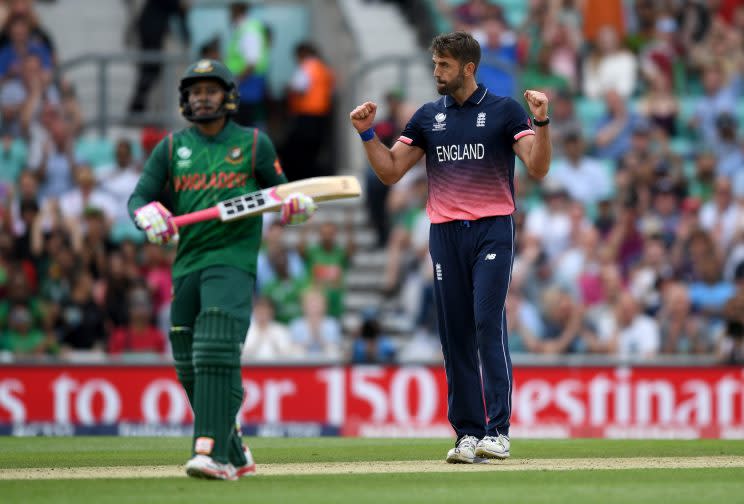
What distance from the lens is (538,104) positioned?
28.5 ft

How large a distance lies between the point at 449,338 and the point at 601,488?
6.02 ft

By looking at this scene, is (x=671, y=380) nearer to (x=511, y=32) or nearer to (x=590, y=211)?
(x=590, y=211)

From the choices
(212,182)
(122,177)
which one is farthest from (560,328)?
(212,182)

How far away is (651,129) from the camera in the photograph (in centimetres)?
1875

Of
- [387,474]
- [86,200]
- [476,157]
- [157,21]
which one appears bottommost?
[387,474]

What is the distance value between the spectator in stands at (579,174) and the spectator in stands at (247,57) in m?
3.66

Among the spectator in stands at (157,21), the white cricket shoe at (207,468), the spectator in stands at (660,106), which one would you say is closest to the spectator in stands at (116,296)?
the spectator in stands at (157,21)

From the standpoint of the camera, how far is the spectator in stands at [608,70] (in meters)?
19.4

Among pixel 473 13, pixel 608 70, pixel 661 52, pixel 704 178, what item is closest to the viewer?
pixel 704 178

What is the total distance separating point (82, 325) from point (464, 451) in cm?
760

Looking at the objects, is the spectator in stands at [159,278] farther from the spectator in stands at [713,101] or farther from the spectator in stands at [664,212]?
the spectator in stands at [713,101]

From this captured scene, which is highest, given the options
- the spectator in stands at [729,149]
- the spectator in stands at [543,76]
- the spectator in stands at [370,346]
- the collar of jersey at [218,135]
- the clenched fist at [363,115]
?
the spectator in stands at [543,76]

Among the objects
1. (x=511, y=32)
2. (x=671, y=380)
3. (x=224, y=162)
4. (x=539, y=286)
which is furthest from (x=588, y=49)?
(x=224, y=162)

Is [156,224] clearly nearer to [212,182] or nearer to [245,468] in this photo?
[212,182]
